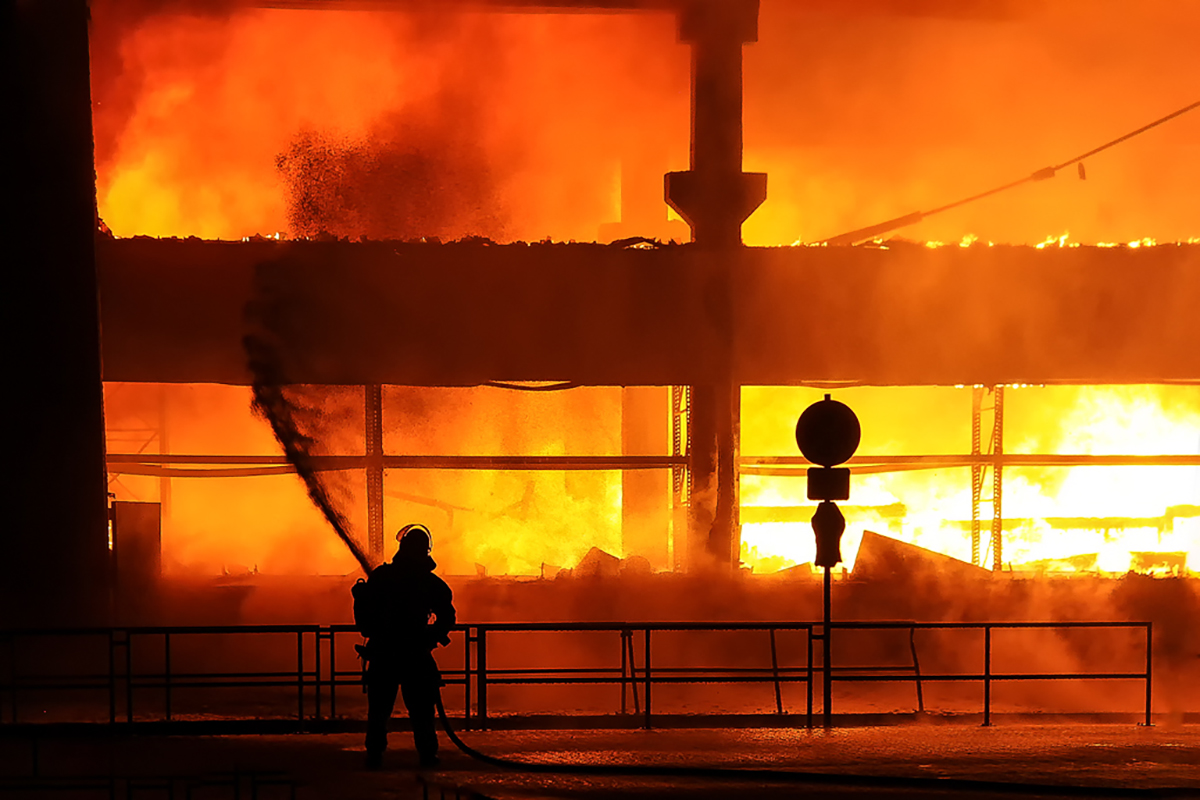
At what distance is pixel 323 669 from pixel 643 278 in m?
5.72

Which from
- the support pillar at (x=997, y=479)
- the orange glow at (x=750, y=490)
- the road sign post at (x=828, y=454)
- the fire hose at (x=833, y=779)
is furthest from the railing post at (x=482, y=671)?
the support pillar at (x=997, y=479)

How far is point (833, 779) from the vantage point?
7.28m

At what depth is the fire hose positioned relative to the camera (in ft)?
22.9

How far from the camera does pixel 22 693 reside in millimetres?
10977

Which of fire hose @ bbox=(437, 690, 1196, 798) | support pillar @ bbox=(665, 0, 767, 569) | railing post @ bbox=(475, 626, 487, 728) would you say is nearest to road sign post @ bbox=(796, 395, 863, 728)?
fire hose @ bbox=(437, 690, 1196, 798)

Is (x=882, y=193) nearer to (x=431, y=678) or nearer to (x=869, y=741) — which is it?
(x=869, y=741)

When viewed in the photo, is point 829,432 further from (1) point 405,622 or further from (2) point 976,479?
(2) point 976,479

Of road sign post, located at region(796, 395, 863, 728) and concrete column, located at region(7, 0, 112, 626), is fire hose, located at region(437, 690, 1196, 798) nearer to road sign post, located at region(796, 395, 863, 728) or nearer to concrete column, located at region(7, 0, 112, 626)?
road sign post, located at region(796, 395, 863, 728)

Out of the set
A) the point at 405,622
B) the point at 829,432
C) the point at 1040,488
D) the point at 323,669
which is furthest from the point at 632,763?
the point at 1040,488

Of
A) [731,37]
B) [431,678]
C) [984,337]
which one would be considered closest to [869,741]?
[431,678]

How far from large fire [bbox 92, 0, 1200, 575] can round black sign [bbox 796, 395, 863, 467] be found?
9041 millimetres

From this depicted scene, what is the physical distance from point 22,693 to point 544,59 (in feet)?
36.6

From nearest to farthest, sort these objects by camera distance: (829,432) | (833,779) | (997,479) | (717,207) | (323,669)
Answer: (833,779) → (829,432) → (323,669) → (717,207) → (997,479)

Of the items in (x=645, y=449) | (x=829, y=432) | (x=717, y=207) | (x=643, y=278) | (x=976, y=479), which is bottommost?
(x=976, y=479)
